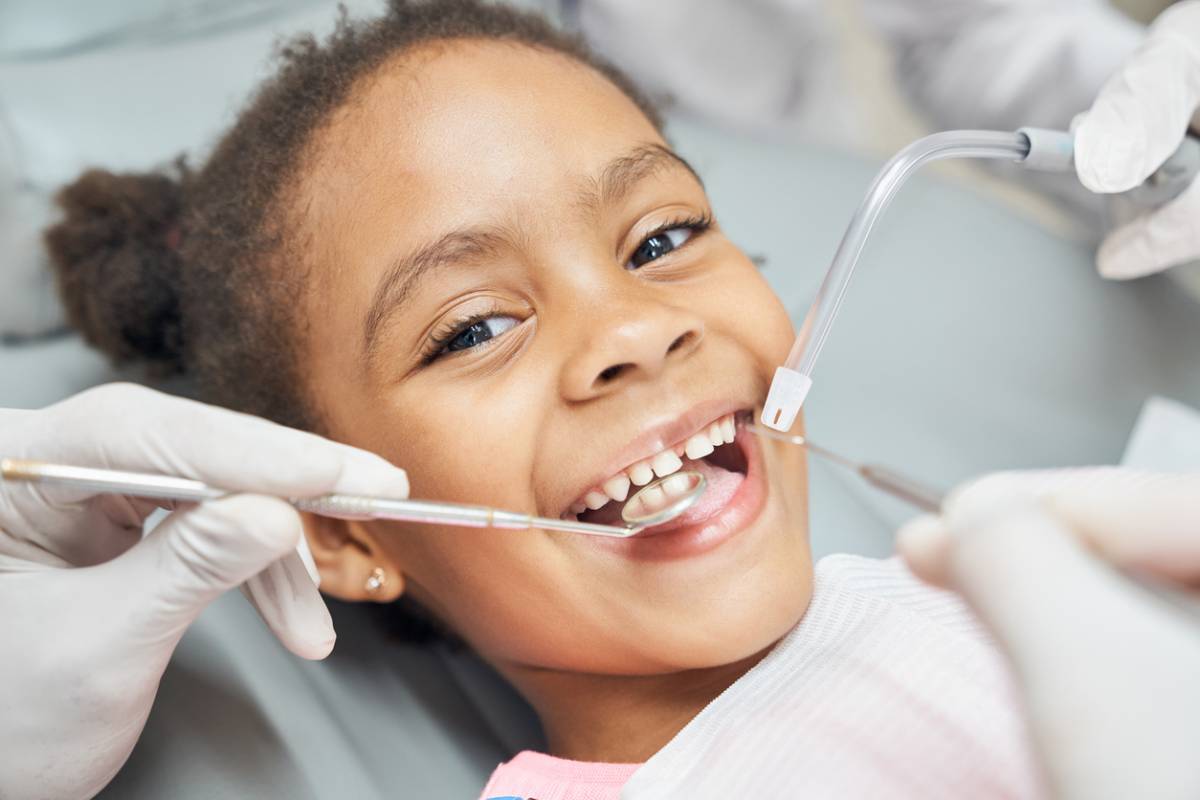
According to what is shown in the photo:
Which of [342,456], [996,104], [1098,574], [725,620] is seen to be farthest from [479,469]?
[996,104]

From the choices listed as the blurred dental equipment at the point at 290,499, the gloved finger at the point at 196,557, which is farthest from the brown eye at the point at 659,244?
the gloved finger at the point at 196,557

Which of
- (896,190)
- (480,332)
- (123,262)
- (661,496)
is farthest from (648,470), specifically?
(123,262)

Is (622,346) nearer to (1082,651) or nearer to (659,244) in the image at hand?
(659,244)

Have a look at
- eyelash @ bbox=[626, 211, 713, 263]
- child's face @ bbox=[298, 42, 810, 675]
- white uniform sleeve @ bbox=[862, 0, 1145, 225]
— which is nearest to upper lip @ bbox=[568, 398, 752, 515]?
child's face @ bbox=[298, 42, 810, 675]

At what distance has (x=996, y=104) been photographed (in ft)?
6.41

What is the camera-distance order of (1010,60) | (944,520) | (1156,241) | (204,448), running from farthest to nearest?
1. (1010,60)
2. (1156,241)
3. (204,448)
4. (944,520)

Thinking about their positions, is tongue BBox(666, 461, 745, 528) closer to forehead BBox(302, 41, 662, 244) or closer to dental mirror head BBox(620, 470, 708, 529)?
dental mirror head BBox(620, 470, 708, 529)

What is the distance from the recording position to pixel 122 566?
0.89m

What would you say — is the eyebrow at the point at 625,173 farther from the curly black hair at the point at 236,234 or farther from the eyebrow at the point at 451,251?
the curly black hair at the point at 236,234

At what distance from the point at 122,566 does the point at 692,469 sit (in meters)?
0.56

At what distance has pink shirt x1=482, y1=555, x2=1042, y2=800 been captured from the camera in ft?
2.90

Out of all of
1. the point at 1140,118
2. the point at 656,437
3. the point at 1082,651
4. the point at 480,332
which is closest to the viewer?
the point at 1082,651

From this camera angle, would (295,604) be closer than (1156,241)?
Yes

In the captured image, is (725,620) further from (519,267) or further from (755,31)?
(755,31)
